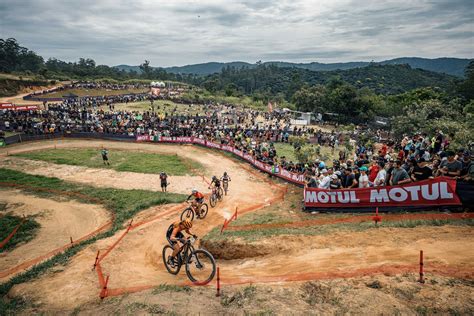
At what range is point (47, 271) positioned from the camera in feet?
36.7

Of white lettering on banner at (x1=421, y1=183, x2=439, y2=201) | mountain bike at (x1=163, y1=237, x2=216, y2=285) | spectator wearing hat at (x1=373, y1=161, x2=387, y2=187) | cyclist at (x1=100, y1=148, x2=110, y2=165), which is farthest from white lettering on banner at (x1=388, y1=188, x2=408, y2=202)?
cyclist at (x1=100, y1=148, x2=110, y2=165)

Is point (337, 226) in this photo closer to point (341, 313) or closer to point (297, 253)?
point (297, 253)

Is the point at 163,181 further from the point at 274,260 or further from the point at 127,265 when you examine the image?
the point at 274,260

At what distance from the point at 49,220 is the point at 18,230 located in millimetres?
1645

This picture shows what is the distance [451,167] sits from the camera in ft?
39.3

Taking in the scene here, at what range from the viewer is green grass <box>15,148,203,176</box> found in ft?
95.1

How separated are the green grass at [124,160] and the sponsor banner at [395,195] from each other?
15601 millimetres

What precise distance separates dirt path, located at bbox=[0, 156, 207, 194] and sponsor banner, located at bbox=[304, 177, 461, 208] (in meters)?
10.8

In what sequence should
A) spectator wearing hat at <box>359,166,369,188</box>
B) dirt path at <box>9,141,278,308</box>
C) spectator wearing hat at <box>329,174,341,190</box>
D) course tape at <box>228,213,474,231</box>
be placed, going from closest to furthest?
dirt path at <box>9,141,278,308</box> → course tape at <box>228,213,474,231</box> → spectator wearing hat at <box>359,166,369,188</box> → spectator wearing hat at <box>329,174,341,190</box>

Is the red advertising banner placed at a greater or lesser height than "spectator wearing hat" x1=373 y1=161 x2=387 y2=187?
lesser

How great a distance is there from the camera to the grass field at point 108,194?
19.0 meters

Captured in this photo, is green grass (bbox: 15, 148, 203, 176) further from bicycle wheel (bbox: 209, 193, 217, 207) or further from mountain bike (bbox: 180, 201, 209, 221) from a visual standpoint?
mountain bike (bbox: 180, 201, 209, 221)

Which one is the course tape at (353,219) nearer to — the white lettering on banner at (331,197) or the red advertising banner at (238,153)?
the white lettering on banner at (331,197)

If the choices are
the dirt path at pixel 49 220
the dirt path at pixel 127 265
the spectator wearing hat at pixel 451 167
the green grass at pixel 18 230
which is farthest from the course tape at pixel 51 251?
the spectator wearing hat at pixel 451 167
